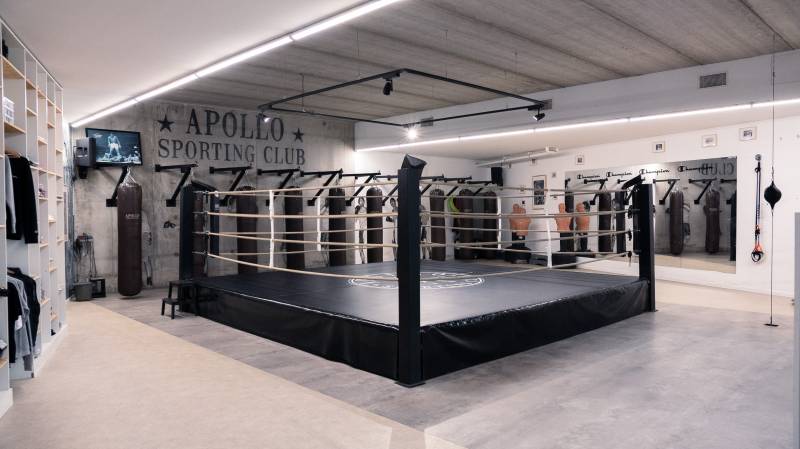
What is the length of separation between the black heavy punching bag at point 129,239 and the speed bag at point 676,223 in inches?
320

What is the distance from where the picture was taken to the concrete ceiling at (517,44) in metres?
4.68

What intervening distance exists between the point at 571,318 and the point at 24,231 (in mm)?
4347

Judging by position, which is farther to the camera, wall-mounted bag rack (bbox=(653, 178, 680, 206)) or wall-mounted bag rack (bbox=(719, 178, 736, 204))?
wall-mounted bag rack (bbox=(653, 178, 680, 206))

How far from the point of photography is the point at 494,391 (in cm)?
311

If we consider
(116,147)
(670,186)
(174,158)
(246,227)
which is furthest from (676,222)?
(116,147)

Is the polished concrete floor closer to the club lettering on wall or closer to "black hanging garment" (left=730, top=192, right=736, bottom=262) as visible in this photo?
"black hanging garment" (left=730, top=192, right=736, bottom=262)

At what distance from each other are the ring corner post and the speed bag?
6.59m

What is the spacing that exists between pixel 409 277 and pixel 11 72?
3154 mm

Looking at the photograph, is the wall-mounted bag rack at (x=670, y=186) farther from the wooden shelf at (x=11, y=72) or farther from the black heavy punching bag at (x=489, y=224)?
the wooden shelf at (x=11, y=72)

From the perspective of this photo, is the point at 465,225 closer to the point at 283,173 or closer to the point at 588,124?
the point at 283,173

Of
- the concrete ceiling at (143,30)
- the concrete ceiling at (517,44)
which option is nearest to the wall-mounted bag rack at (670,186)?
the concrete ceiling at (517,44)

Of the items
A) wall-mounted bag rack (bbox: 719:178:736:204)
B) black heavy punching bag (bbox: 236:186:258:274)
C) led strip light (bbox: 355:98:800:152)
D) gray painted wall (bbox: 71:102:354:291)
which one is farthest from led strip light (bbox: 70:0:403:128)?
wall-mounted bag rack (bbox: 719:178:736:204)

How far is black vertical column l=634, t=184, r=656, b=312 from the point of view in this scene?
5.54m

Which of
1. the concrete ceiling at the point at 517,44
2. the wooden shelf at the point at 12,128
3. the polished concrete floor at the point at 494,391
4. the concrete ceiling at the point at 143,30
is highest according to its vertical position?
the concrete ceiling at the point at 517,44
